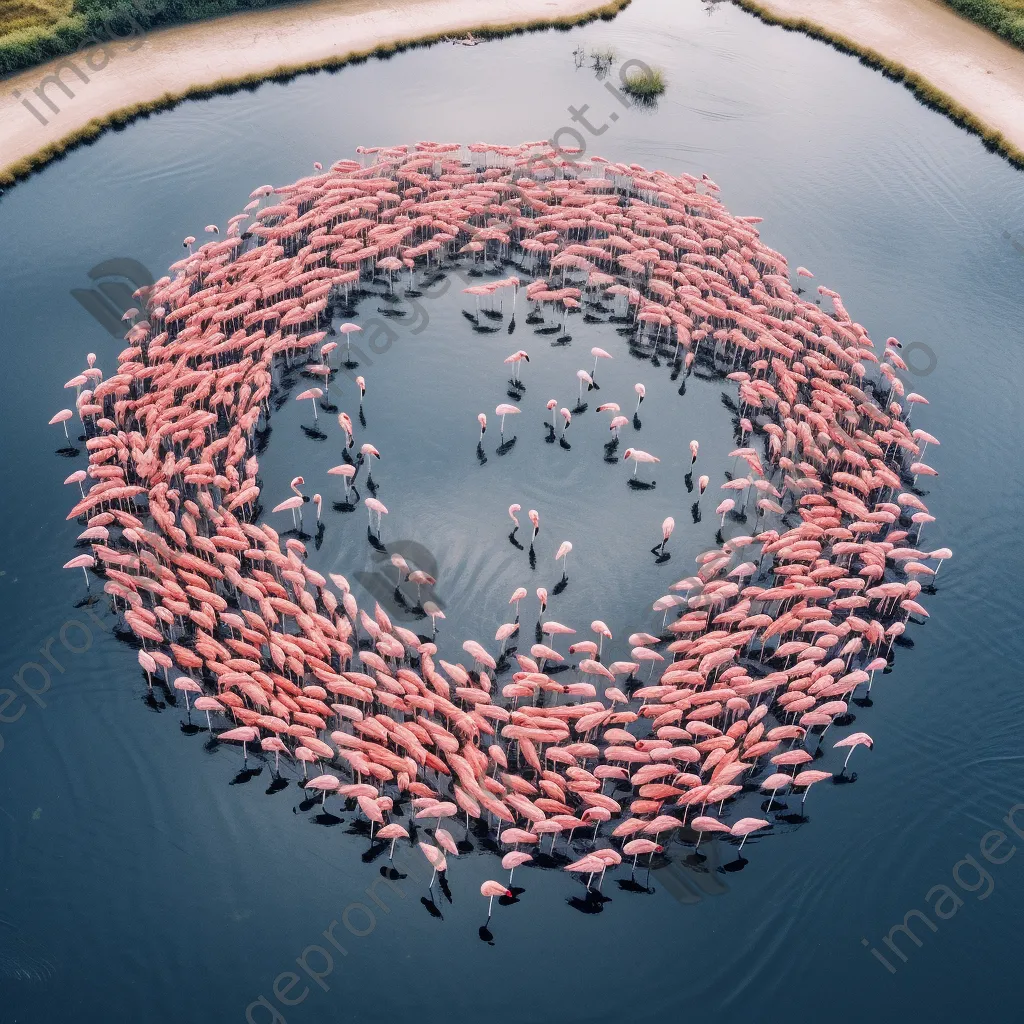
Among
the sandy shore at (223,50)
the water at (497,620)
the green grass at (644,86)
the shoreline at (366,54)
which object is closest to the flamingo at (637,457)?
the water at (497,620)

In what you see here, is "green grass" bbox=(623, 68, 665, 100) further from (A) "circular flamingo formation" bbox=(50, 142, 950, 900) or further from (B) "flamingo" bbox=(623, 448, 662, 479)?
(B) "flamingo" bbox=(623, 448, 662, 479)

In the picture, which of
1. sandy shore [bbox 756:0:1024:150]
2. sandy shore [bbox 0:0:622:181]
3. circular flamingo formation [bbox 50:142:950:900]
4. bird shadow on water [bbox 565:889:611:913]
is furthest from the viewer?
sandy shore [bbox 756:0:1024:150]

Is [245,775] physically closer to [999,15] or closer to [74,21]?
[74,21]

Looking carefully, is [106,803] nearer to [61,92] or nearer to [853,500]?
[853,500]

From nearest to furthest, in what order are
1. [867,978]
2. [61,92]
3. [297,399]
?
[867,978]
[297,399]
[61,92]

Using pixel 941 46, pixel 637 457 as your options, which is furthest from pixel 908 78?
pixel 637 457

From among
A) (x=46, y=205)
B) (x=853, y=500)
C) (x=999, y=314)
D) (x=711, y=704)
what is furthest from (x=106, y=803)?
(x=999, y=314)

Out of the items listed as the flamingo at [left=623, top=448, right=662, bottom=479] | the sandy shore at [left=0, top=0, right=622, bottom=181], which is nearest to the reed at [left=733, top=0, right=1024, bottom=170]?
the sandy shore at [left=0, top=0, right=622, bottom=181]
